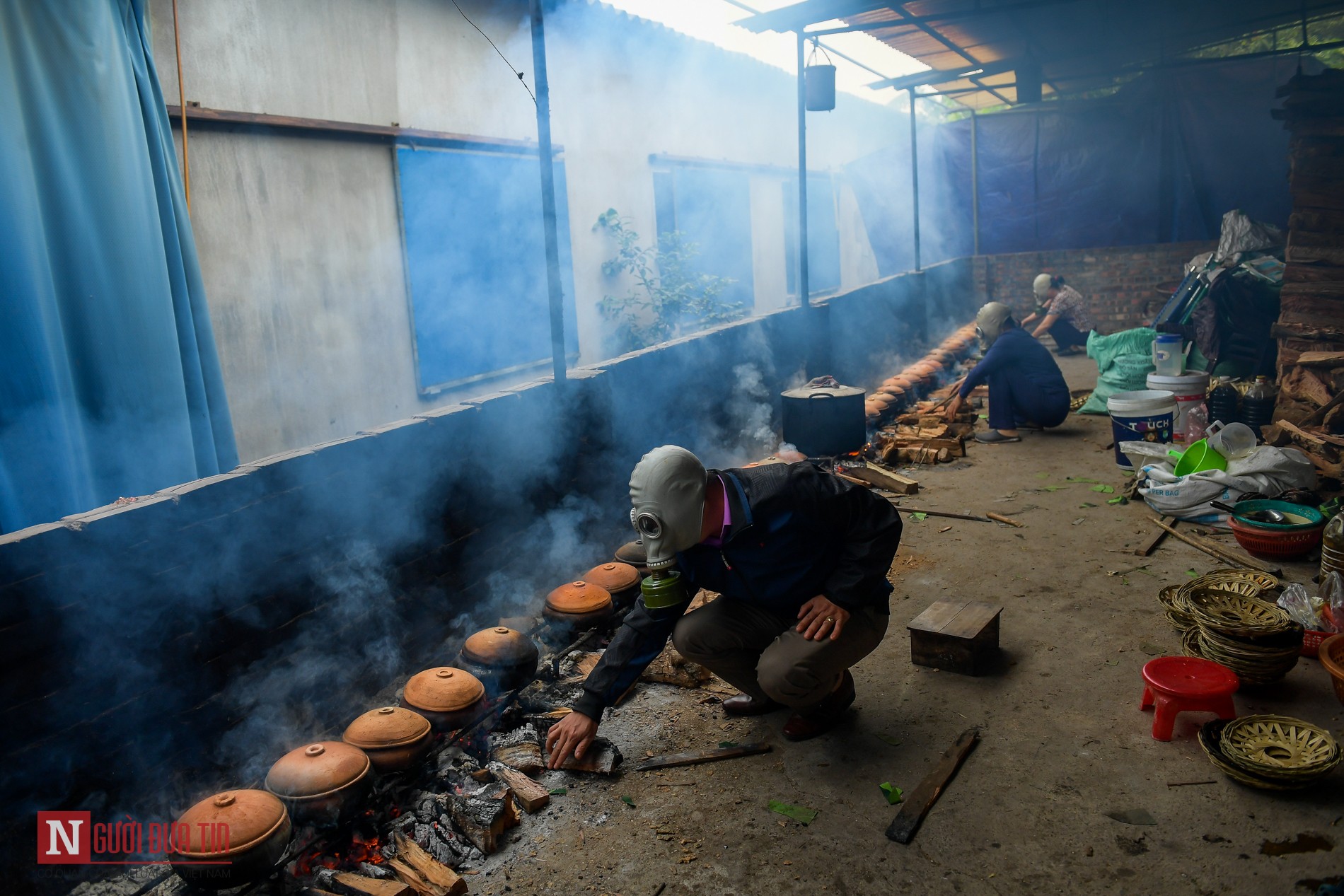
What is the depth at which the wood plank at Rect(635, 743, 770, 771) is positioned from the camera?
143 inches

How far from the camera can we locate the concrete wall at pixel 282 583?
10.4 ft

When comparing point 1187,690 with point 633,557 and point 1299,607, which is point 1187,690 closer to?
point 1299,607

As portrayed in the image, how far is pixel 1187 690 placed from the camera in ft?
11.3

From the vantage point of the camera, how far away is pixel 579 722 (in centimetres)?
333

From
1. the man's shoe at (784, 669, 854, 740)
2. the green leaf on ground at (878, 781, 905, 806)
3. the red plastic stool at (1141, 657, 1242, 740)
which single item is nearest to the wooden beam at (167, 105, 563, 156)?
the man's shoe at (784, 669, 854, 740)

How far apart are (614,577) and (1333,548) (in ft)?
12.6

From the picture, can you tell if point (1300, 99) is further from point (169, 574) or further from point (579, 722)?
point (169, 574)

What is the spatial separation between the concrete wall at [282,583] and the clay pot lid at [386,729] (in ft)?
1.89

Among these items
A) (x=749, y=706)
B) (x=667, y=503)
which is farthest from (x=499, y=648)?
(x=667, y=503)

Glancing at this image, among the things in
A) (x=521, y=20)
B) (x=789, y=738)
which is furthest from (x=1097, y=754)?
(x=521, y=20)

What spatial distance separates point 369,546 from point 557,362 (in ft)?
6.27

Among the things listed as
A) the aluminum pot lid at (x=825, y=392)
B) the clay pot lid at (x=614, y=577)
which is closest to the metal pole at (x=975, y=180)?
the aluminum pot lid at (x=825, y=392)

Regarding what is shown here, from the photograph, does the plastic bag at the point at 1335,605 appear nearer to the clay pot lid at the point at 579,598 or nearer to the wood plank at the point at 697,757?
the wood plank at the point at 697,757

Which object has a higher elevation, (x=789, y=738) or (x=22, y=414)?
(x=22, y=414)
